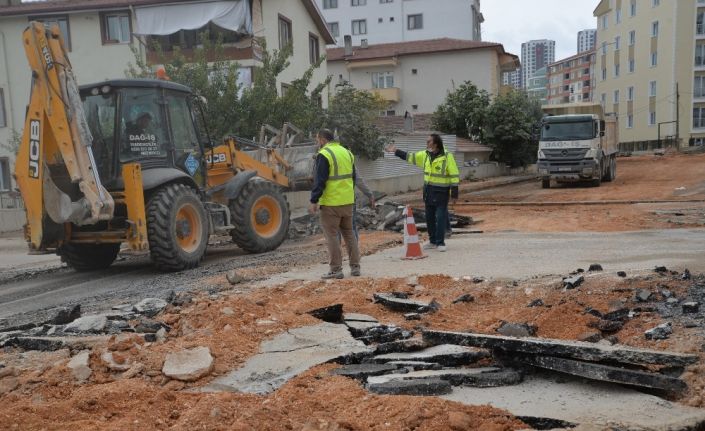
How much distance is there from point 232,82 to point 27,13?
12.6m

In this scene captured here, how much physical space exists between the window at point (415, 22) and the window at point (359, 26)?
4296 millimetres

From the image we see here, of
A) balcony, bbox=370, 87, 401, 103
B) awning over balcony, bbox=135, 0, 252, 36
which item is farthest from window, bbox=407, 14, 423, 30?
awning over balcony, bbox=135, 0, 252, 36

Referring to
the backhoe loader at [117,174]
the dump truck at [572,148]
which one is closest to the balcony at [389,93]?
the dump truck at [572,148]


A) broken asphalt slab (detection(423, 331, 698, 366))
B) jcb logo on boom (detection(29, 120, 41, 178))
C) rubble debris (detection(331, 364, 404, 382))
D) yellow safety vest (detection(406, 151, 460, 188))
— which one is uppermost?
jcb logo on boom (detection(29, 120, 41, 178))

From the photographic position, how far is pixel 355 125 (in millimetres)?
23859

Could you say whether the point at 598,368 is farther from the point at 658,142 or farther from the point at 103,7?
the point at 658,142

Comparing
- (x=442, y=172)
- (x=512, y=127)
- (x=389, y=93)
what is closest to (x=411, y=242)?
(x=442, y=172)

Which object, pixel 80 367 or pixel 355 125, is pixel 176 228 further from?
pixel 355 125

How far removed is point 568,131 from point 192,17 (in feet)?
47.9

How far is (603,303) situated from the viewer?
5812 mm

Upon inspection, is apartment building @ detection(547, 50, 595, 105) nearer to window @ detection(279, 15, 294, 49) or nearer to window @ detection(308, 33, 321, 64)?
window @ detection(308, 33, 321, 64)

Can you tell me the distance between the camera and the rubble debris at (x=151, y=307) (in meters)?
6.25

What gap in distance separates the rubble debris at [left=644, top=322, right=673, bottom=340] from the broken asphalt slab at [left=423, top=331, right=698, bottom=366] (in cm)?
70

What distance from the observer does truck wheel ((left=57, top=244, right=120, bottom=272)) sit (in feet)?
32.6
